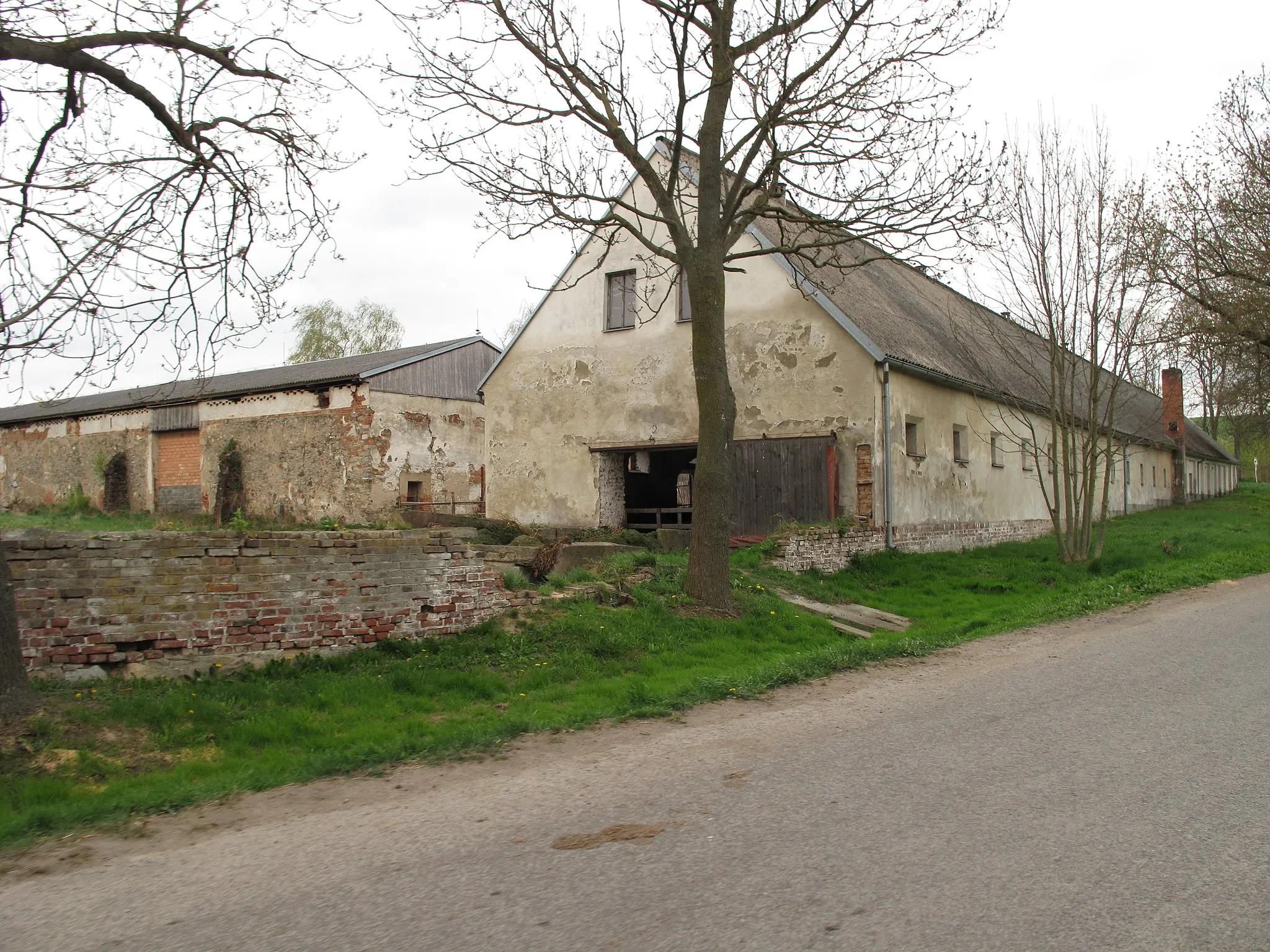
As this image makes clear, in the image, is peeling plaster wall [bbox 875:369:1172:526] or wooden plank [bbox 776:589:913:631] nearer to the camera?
wooden plank [bbox 776:589:913:631]

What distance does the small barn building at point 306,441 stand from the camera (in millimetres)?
29078

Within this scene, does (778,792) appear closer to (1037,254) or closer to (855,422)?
(855,422)

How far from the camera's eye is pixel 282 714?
7.44m

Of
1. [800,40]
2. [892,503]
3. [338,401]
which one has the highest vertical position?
Result: [800,40]

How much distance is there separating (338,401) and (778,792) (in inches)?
1042

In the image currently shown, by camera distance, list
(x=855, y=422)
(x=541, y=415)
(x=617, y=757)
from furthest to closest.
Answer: (x=541, y=415) < (x=855, y=422) < (x=617, y=757)

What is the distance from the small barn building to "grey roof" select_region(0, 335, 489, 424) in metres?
0.09

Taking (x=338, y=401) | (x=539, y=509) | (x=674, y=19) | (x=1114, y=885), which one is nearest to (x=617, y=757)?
(x=1114, y=885)

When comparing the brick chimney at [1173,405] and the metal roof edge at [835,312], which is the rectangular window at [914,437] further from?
the brick chimney at [1173,405]

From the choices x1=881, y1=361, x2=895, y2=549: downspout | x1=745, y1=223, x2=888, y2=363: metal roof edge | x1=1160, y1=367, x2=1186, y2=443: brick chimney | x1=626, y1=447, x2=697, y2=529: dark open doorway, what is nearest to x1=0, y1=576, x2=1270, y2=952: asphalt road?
x1=881, y1=361, x2=895, y2=549: downspout

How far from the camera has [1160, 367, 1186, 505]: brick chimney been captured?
43.4 m

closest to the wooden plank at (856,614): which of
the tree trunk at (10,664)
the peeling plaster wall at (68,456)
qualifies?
the tree trunk at (10,664)

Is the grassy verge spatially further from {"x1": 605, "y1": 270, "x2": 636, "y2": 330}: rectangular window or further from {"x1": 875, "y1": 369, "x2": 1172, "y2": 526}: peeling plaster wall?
{"x1": 605, "y1": 270, "x2": 636, "y2": 330}: rectangular window

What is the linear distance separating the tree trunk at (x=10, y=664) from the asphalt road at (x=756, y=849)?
1.85 meters
